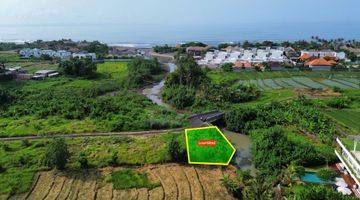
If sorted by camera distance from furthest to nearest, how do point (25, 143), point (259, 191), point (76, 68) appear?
1. point (76, 68)
2. point (25, 143)
3. point (259, 191)

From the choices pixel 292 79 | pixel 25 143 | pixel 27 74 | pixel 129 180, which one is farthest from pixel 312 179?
pixel 27 74

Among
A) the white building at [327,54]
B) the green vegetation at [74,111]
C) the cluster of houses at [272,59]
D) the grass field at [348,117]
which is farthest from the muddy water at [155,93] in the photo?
the white building at [327,54]

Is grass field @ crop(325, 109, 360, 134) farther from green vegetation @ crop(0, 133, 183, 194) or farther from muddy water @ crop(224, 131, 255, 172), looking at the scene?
green vegetation @ crop(0, 133, 183, 194)

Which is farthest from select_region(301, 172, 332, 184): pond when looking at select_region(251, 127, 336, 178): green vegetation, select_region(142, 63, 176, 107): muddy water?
select_region(142, 63, 176, 107): muddy water

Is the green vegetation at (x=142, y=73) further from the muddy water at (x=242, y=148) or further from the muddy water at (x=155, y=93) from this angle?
the muddy water at (x=242, y=148)

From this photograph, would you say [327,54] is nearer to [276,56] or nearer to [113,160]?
[276,56]

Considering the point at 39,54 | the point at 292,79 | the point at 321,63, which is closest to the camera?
the point at 292,79
